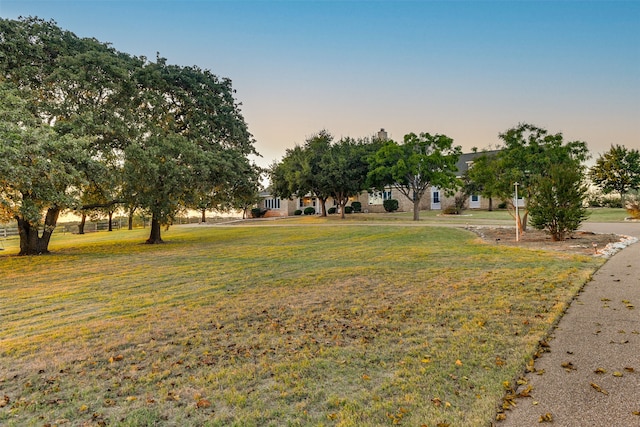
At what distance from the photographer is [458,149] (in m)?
28.9

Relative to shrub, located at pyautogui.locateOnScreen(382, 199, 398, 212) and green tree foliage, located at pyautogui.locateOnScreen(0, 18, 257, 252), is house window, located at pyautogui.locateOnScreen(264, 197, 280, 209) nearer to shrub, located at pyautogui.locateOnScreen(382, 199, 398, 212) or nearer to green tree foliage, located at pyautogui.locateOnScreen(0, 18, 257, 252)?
shrub, located at pyautogui.locateOnScreen(382, 199, 398, 212)

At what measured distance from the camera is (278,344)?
4.29m

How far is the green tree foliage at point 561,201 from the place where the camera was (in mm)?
13055

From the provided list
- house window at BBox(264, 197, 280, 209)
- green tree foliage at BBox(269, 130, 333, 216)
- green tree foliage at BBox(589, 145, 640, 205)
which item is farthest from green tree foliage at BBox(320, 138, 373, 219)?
green tree foliage at BBox(589, 145, 640, 205)

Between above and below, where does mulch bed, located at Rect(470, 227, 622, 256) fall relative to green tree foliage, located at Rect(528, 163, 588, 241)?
below

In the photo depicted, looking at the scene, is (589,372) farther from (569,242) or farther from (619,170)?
(619,170)

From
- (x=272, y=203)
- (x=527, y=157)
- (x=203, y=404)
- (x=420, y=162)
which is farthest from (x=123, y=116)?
(x=272, y=203)

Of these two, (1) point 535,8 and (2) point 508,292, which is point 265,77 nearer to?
(1) point 535,8

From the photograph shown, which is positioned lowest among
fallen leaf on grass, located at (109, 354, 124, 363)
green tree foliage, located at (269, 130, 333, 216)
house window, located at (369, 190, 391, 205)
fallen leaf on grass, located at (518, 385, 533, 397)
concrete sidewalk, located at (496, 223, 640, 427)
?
fallen leaf on grass, located at (109, 354, 124, 363)

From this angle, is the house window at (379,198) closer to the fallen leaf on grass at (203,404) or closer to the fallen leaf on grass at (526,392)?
the fallen leaf on grass at (526,392)

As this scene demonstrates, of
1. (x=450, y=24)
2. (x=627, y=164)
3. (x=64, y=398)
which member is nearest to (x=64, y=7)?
(x=450, y=24)

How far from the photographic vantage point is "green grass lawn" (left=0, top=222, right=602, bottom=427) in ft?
9.53

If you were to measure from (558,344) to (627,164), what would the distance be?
44.7m

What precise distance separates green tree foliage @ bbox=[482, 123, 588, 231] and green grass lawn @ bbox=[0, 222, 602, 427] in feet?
25.4
